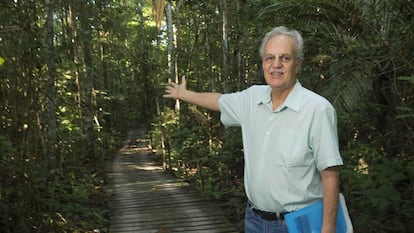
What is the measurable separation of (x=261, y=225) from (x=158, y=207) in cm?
685

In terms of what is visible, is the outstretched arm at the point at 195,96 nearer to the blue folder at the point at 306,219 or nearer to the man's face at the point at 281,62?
the man's face at the point at 281,62

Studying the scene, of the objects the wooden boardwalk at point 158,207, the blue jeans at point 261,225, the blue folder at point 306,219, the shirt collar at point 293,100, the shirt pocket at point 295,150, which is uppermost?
the shirt collar at point 293,100

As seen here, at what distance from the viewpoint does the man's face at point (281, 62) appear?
2.14m

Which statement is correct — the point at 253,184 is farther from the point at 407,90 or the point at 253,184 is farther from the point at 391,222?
the point at 407,90

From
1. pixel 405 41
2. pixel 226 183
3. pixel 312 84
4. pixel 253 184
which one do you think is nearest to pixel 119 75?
pixel 226 183

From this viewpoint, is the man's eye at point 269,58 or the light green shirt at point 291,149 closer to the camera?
the light green shirt at point 291,149

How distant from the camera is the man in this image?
201cm

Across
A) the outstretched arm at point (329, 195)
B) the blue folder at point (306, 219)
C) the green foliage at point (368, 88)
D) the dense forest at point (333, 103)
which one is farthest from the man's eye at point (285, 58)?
the green foliage at point (368, 88)

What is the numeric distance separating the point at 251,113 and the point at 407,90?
3958mm

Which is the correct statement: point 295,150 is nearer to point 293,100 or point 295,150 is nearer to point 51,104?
point 293,100

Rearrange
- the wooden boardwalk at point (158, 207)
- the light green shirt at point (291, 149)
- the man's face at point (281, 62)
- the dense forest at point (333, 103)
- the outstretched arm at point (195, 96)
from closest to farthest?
the light green shirt at point (291, 149) → the man's face at point (281, 62) → the outstretched arm at point (195, 96) → the dense forest at point (333, 103) → the wooden boardwalk at point (158, 207)

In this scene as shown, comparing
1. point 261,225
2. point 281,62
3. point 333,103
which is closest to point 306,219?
point 261,225

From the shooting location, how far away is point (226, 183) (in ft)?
34.8

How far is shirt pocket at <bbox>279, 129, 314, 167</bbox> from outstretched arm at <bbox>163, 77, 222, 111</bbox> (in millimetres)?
733
